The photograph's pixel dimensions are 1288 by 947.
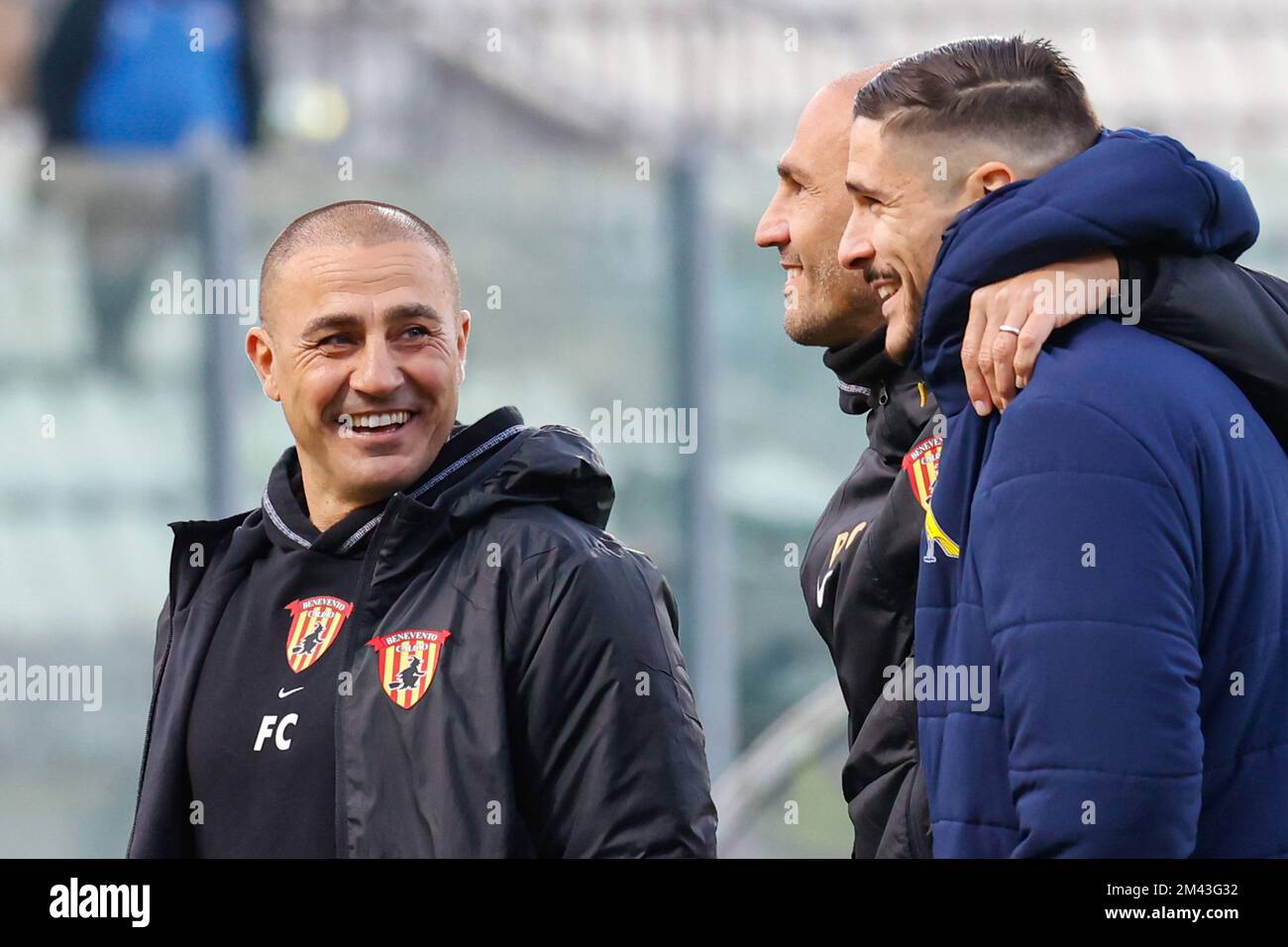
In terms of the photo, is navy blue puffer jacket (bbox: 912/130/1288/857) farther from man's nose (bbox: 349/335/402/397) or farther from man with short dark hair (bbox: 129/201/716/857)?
man's nose (bbox: 349/335/402/397)

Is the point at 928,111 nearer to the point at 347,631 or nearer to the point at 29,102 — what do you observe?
the point at 347,631

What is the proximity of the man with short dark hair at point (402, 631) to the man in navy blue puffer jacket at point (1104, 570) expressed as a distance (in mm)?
589

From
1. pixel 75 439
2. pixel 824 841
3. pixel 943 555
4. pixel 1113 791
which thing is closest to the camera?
pixel 1113 791

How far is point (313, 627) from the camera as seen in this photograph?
8.77 ft

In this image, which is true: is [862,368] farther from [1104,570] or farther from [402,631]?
[1104,570]

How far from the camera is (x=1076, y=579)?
1791 millimetres

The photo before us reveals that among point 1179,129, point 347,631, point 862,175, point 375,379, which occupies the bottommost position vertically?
point 347,631

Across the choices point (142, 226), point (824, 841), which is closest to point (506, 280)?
point (142, 226)

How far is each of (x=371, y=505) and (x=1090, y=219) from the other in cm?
133

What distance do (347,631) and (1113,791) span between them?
128cm

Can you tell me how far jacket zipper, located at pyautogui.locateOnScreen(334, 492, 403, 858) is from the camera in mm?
2432

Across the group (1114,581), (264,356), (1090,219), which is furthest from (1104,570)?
(264,356)

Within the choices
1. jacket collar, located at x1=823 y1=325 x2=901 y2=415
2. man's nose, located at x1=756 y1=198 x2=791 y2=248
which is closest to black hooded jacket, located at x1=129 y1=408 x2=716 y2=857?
jacket collar, located at x1=823 y1=325 x2=901 y2=415

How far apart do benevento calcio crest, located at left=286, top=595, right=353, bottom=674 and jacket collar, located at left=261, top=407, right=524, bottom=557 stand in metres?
0.10
